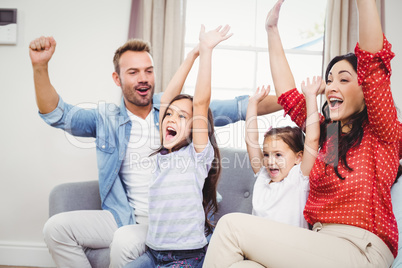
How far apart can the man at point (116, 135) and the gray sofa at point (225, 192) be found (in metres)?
0.16

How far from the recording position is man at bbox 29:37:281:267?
173cm

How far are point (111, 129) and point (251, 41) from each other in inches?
57.5

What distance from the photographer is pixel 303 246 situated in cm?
112

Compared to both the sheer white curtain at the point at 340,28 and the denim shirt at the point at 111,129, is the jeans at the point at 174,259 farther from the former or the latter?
the sheer white curtain at the point at 340,28

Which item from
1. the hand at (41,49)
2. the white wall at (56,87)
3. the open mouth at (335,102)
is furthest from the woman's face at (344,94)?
the white wall at (56,87)

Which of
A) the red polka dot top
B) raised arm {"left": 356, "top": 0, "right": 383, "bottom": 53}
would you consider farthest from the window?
raised arm {"left": 356, "top": 0, "right": 383, "bottom": 53}

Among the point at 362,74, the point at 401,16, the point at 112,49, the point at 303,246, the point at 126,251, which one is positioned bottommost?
the point at 126,251

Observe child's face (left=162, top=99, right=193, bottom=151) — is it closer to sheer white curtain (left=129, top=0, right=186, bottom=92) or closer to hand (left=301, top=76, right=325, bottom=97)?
hand (left=301, top=76, right=325, bottom=97)

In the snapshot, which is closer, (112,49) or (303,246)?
(303,246)

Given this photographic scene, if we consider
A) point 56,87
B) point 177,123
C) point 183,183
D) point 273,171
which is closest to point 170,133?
point 177,123

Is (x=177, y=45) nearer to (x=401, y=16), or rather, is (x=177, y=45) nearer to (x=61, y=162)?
(x=61, y=162)

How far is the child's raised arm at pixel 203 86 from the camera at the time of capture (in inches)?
52.7

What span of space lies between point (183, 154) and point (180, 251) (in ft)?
1.19

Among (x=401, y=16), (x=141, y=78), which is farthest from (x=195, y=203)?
(x=401, y=16)
